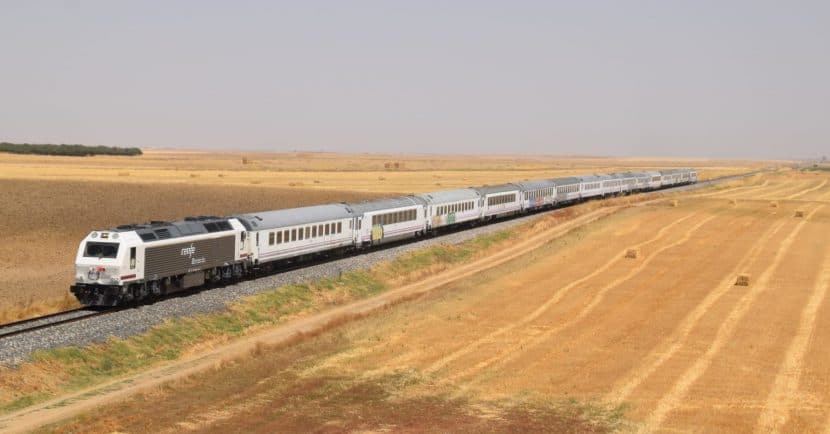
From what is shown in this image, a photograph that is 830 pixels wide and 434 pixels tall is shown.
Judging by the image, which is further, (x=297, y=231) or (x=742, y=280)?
(x=297, y=231)

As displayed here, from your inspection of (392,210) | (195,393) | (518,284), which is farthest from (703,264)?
(195,393)

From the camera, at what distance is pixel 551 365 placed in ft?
97.4

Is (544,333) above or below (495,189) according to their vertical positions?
below

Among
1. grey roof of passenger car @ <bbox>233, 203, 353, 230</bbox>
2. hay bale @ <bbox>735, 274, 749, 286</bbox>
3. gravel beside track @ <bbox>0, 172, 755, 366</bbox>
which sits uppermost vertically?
grey roof of passenger car @ <bbox>233, 203, 353, 230</bbox>

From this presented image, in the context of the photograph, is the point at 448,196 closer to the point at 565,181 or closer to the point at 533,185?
the point at 533,185

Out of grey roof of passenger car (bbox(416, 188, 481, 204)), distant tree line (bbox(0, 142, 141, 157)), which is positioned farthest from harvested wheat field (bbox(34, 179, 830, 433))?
distant tree line (bbox(0, 142, 141, 157))

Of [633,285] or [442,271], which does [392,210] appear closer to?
[442,271]

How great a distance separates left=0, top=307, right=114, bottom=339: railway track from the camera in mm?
32594

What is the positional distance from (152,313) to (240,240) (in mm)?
8972

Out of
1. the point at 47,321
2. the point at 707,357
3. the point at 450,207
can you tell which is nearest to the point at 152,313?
the point at 47,321

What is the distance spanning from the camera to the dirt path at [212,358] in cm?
2556

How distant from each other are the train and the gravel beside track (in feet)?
2.62

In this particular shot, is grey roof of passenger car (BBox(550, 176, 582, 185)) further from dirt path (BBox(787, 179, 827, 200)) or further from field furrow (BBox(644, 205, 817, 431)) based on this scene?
field furrow (BBox(644, 205, 817, 431))

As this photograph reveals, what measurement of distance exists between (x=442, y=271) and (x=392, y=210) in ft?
28.7
